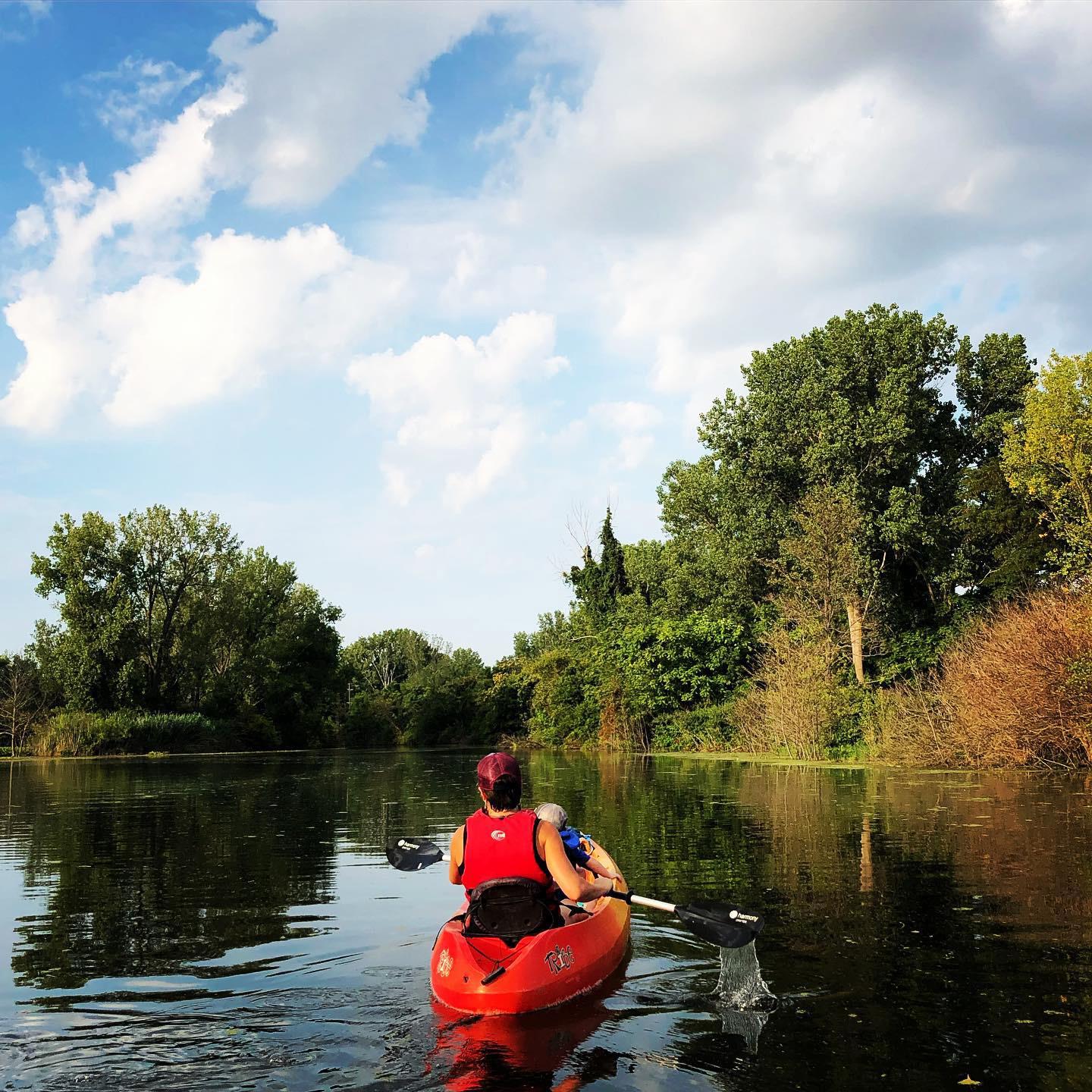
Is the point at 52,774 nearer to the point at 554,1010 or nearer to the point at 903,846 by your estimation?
the point at 903,846

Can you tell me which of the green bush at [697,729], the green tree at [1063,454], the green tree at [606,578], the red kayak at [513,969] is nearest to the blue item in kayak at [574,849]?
the red kayak at [513,969]

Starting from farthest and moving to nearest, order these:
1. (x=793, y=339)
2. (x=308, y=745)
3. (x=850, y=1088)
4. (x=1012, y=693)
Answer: (x=308, y=745) → (x=793, y=339) → (x=1012, y=693) → (x=850, y=1088)

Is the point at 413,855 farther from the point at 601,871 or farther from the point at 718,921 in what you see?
the point at 718,921

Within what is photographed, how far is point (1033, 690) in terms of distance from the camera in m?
23.2

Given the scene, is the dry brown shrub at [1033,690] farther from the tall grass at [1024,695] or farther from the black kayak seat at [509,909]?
the black kayak seat at [509,909]

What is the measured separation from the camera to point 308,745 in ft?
241

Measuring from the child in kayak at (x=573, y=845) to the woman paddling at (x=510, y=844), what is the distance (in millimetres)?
592

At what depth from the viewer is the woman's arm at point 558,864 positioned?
662 centimetres

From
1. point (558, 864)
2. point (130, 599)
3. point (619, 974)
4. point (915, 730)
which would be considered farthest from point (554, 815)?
point (130, 599)

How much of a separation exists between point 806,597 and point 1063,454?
1020 cm

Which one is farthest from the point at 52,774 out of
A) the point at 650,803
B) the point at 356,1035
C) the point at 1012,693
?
the point at 356,1035

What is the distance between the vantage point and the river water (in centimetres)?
563

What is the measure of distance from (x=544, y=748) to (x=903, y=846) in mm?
50352

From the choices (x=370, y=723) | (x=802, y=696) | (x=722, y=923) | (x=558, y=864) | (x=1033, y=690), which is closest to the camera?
(x=558, y=864)
